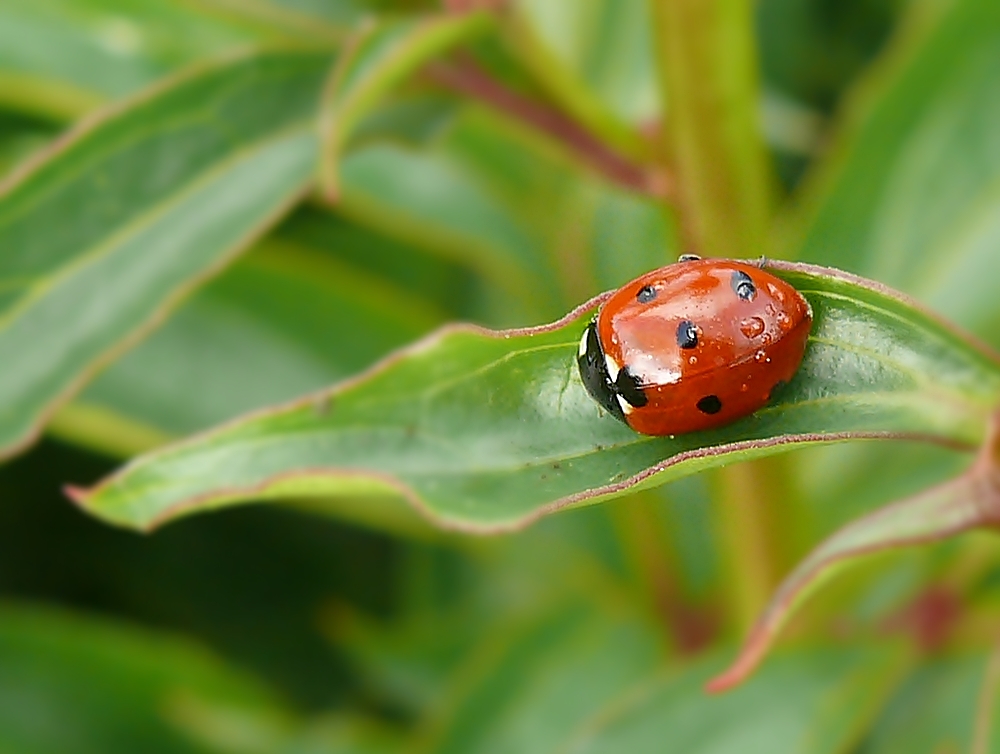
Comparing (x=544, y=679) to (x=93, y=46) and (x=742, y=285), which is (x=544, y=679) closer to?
(x=742, y=285)

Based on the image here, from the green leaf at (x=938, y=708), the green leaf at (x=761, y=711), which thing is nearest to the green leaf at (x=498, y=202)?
the green leaf at (x=761, y=711)

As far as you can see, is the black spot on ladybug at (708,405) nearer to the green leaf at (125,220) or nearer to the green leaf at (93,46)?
the green leaf at (125,220)

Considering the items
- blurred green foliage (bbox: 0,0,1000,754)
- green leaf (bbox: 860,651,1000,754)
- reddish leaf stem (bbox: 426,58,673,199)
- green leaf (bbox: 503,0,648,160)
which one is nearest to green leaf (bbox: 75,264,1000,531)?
blurred green foliage (bbox: 0,0,1000,754)

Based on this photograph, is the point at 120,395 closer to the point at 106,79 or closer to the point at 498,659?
the point at 106,79

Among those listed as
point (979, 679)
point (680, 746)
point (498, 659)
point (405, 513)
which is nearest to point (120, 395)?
point (405, 513)

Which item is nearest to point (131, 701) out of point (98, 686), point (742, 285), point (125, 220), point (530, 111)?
point (98, 686)

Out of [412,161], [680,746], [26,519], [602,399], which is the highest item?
[412,161]
